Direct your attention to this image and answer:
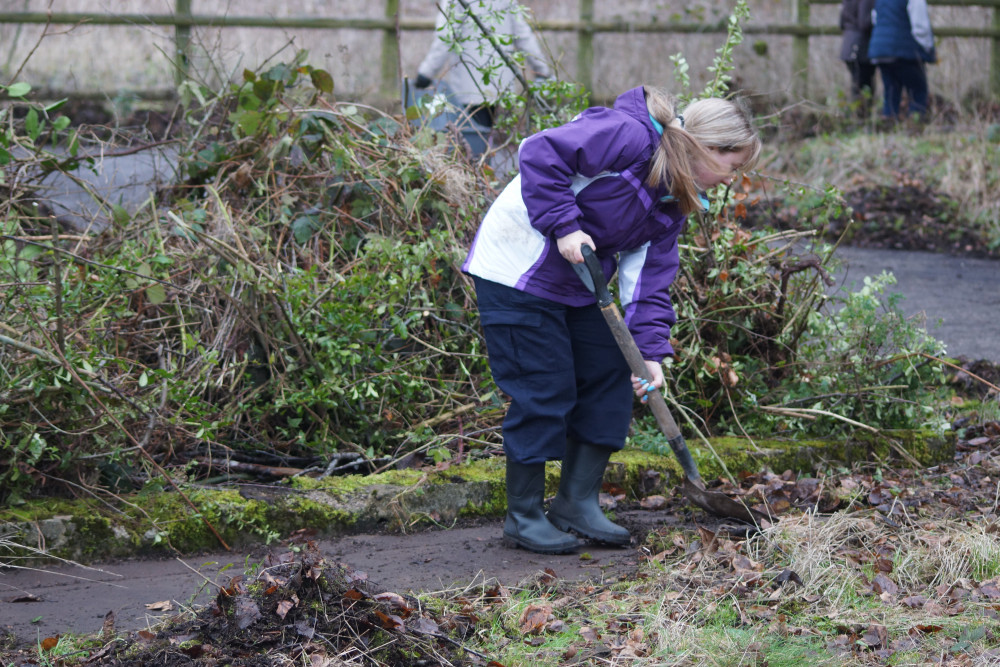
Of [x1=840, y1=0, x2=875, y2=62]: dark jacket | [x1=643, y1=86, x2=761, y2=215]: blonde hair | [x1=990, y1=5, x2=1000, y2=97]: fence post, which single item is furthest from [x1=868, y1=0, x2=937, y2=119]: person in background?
[x1=643, y1=86, x2=761, y2=215]: blonde hair

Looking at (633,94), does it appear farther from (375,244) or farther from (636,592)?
(636,592)

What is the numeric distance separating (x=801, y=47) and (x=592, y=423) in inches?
423

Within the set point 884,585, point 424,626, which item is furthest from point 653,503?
point 424,626

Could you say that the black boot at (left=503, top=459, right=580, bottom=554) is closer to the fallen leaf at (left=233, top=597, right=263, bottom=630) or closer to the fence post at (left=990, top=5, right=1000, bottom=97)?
the fallen leaf at (left=233, top=597, right=263, bottom=630)

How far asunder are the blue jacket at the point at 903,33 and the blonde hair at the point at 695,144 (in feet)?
30.0

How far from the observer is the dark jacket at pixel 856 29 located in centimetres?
1192

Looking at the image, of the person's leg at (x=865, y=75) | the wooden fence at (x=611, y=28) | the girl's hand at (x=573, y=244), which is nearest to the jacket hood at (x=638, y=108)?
the girl's hand at (x=573, y=244)

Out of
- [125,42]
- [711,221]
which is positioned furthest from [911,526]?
[125,42]

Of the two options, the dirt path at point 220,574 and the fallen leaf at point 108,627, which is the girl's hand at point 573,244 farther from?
the fallen leaf at point 108,627

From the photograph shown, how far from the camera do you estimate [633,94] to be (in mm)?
3449

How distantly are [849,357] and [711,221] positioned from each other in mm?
887

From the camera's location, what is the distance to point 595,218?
340 cm

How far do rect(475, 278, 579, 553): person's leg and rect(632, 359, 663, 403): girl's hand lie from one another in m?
0.23

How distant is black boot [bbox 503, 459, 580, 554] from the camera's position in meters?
3.59
